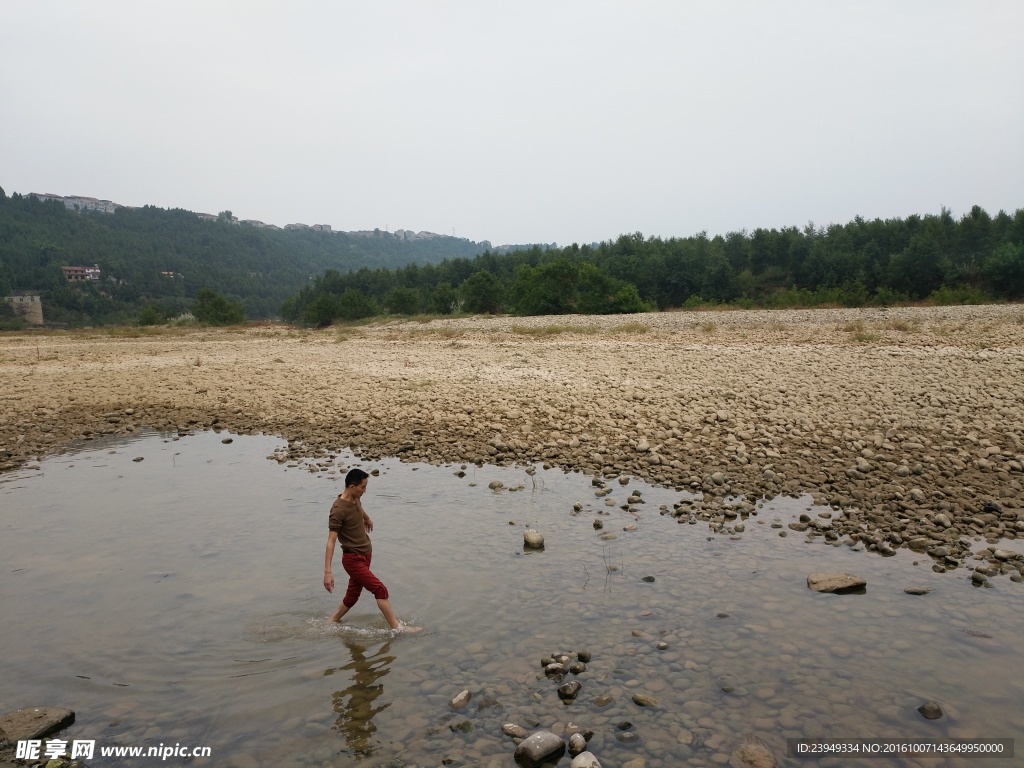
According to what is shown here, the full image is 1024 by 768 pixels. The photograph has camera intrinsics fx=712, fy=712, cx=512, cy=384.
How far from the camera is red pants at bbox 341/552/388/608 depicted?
6156 millimetres

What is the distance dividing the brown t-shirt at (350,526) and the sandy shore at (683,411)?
4246mm

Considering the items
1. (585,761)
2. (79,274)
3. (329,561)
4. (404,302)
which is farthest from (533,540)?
(79,274)

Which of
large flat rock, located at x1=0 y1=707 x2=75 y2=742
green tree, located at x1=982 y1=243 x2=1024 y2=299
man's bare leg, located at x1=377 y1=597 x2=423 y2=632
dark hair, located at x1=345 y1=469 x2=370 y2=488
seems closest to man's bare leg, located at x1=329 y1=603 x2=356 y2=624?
man's bare leg, located at x1=377 y1=597 x2=423 y2=632

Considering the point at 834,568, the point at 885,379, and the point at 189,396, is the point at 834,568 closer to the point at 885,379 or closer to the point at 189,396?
the point at 885,379

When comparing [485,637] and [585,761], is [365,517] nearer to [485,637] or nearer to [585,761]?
[485,637]

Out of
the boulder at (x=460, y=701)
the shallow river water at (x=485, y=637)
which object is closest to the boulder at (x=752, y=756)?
the shallow river water at (x=485, y=637)

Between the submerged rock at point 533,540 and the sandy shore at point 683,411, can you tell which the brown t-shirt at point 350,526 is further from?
the sandy shore at point 683,411

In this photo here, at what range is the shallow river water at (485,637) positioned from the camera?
183 inches

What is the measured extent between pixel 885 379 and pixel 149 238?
190 m

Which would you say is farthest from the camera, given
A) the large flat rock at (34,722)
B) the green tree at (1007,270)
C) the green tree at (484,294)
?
the green tree at (484,294)

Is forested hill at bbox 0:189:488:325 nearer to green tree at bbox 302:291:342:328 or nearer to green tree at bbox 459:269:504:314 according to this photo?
green tree at bbox 302:291:342:328

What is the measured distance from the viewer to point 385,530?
8734 mm

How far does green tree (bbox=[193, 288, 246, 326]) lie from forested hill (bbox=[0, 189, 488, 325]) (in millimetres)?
29545

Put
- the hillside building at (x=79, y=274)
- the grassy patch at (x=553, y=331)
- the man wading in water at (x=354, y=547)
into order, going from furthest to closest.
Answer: the hillside building at (x=79, y=274), the grassy patch at (x=553, y=331), the man wading in water at (x=354, y=547)
